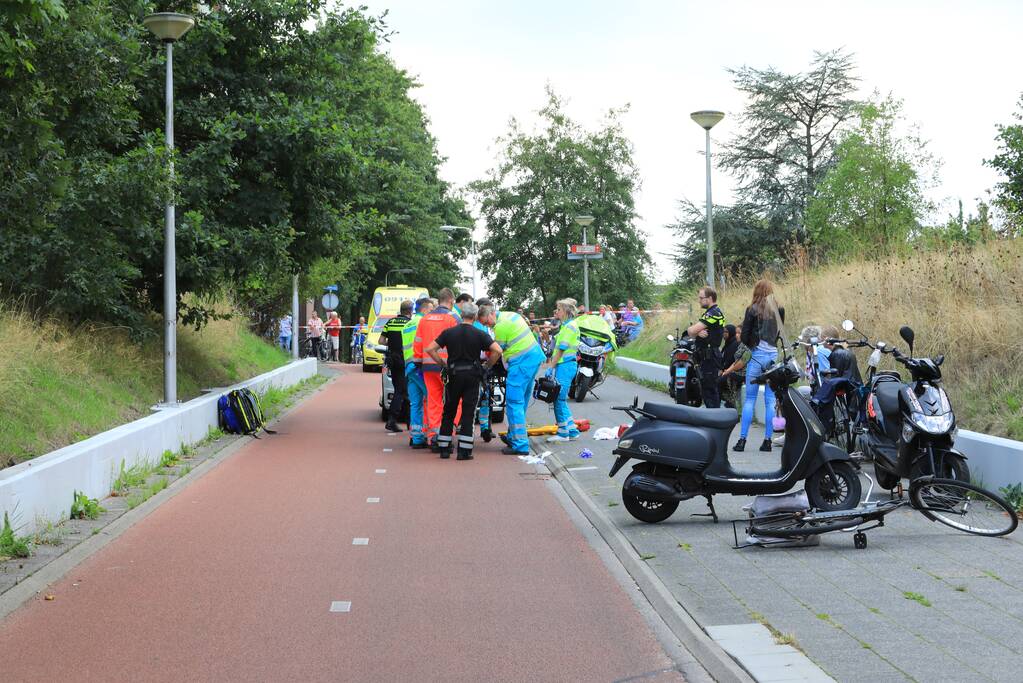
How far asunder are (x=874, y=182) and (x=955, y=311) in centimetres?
3113

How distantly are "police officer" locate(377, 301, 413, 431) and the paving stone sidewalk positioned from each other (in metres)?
7.65

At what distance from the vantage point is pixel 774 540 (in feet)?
27.1

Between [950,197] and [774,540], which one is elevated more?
[950,197]

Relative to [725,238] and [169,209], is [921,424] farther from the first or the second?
[725,238]

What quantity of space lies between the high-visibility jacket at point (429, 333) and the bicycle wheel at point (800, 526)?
6491 millimetres

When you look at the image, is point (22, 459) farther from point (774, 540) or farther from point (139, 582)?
point (774, 540)

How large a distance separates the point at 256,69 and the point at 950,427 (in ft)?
44.2

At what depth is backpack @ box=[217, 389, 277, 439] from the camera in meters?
16.7

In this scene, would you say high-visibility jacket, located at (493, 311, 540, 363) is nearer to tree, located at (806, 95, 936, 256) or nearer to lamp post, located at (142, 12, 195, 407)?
lamp post, located at (142, 12, 195, 407)

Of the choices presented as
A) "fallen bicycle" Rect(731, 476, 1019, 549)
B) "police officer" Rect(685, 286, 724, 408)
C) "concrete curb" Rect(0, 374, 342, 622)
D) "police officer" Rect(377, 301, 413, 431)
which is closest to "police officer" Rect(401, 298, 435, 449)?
"police officer" Rect(377, 301, 413, 431)

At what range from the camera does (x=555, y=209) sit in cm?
6650

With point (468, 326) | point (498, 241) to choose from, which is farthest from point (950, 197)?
point (468, 326)

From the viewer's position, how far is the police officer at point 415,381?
576 inches

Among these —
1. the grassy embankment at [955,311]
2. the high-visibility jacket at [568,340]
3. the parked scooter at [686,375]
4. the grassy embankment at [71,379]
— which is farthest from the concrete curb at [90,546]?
the grassy embankment at [955,311]
